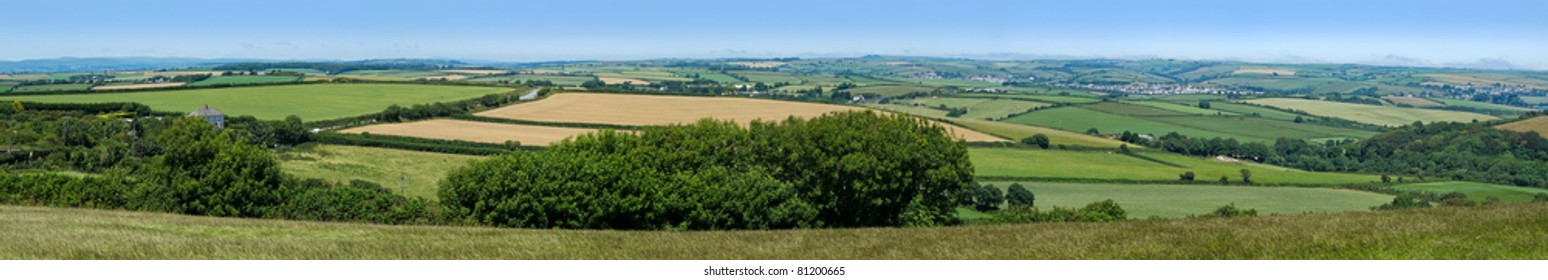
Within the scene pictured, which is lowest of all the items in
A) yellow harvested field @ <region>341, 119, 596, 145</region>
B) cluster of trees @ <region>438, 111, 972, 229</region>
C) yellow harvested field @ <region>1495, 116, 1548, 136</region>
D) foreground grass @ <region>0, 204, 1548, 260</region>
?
yellow harvested field @ <region>1495, 116, 1548, 136</region>

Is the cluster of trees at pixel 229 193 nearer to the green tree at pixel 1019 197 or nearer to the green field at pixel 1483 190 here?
the green tree at pixel 1019 197

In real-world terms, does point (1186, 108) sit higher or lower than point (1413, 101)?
higher

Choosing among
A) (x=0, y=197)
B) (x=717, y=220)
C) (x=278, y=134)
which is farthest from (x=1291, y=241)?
(x=278, y=134)

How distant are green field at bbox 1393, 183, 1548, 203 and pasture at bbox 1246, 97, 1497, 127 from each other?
7061 cm

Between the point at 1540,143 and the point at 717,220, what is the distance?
89.6 m

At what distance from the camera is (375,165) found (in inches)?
2199

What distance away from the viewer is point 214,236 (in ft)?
54.6

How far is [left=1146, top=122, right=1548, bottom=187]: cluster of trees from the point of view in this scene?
7244 cm

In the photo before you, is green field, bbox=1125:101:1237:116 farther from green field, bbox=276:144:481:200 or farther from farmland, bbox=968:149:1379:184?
green field, bbox=276:144:481:200

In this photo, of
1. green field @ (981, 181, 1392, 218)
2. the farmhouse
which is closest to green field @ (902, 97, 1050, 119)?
green field @ (981, 181, 1392, 218)

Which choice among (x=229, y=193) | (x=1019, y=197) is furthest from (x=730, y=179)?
(x=1019, y=197)

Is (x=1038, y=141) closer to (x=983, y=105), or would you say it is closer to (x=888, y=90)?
(x=983, y=105)

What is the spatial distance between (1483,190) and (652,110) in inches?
2658
